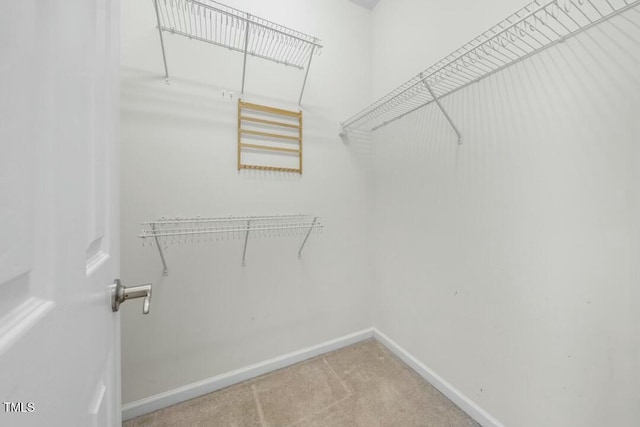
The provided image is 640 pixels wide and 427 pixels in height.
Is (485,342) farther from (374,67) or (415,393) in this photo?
(374,67)

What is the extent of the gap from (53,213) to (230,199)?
124 cm

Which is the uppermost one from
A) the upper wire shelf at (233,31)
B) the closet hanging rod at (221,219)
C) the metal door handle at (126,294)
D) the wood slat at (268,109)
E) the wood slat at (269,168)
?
the upper wire shelf at (233,31)

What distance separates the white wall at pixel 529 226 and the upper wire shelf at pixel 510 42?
Result: 0.20ft

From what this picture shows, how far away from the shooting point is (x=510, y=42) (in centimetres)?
105

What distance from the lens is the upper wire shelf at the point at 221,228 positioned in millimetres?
1342

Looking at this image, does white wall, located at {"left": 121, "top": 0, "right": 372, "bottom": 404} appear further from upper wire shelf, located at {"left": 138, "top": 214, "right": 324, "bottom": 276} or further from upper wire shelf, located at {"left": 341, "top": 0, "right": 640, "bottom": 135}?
upper wire shelf, located at {"left": 341, "top": 0, "right": 640, "bottom": 135}

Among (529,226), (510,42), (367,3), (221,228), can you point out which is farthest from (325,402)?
(367,3)

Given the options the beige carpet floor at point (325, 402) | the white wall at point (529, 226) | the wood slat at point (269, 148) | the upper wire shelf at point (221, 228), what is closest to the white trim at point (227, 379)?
the beige carpet floor at point (325, 402)

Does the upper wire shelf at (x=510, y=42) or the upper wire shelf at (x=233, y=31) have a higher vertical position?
the upper wire shelf at (x=233, y=31)

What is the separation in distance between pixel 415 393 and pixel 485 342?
0.56m

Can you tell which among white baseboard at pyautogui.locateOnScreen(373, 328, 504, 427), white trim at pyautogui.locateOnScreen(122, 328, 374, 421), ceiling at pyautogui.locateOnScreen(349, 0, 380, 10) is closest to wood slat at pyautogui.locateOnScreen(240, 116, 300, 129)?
ceiling at pyautogui.locateOnScreen(349, 0, 380, 10)

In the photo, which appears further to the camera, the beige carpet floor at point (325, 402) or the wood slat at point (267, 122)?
the wood slat at point (267, 122)

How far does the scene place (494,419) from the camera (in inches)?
48.0

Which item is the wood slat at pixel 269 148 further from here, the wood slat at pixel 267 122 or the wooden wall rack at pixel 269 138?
the wood slat at pixel 267 122
